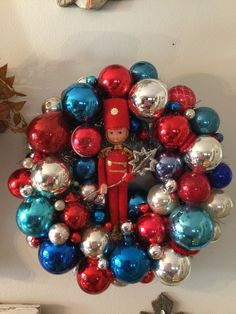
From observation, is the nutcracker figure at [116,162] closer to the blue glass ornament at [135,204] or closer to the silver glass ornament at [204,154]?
the blue glass ornament at [135,204]

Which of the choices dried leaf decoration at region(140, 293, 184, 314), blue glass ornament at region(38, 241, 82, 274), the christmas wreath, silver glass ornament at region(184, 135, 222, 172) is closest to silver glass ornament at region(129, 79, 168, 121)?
the christmas wreath

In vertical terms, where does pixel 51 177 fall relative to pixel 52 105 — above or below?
below

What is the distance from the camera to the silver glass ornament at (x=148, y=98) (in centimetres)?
82

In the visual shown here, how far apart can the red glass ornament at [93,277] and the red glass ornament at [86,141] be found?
231 millimetres

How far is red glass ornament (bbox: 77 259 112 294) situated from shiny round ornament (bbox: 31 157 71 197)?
0.17 m

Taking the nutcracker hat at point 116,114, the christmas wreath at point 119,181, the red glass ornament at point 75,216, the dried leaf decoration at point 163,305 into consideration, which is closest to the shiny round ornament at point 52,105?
the christmas wreath at point 119,181

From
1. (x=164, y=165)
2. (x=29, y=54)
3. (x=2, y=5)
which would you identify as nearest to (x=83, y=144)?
(x=164, y=165)

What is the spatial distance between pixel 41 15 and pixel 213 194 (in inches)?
22.9

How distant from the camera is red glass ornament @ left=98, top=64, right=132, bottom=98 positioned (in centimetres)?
85

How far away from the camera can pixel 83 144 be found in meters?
0.83

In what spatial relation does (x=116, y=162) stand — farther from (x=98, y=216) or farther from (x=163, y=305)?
(x=163, y=305)

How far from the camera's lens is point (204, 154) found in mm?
821

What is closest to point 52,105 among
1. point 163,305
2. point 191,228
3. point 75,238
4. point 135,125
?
point 135,125

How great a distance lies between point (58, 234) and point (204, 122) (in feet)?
1.25
